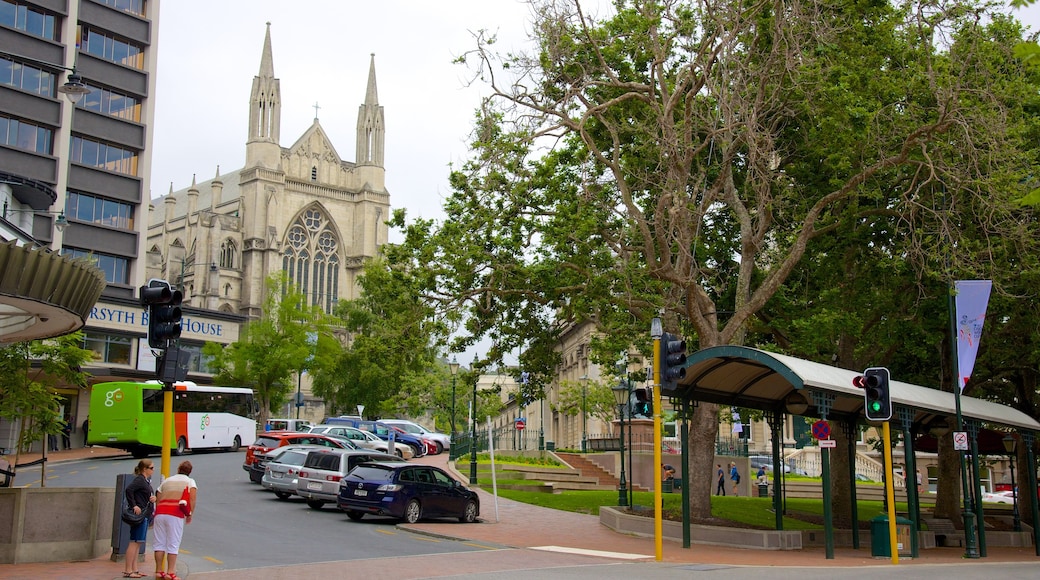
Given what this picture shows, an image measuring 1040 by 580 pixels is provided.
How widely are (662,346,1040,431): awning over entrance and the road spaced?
5785 mm

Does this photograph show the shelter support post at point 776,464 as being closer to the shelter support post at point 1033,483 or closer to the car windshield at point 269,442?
the shelter support post at point 1033,483

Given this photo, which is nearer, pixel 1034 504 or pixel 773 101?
pixel 773 101

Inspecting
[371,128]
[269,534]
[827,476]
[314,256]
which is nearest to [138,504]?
[269,534]

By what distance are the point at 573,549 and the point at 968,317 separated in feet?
33.1

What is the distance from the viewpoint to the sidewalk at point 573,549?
14812 millimetres

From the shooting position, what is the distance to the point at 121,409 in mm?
39312

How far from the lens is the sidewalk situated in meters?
14.8

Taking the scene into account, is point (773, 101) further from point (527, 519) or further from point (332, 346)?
point (332, 346)

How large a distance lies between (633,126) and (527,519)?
1066 cm

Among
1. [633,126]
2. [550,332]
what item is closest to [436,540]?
[550,332]

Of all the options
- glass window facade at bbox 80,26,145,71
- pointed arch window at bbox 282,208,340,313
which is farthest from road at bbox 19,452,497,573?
pointed arch window at bbox 282,208,340,313

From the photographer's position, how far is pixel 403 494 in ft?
76.0

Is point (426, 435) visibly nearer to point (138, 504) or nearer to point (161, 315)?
point (138, 504)

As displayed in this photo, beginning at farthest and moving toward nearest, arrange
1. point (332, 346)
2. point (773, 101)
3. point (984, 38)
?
point (332, 346) → point (984, 38) → point (773, 101)
